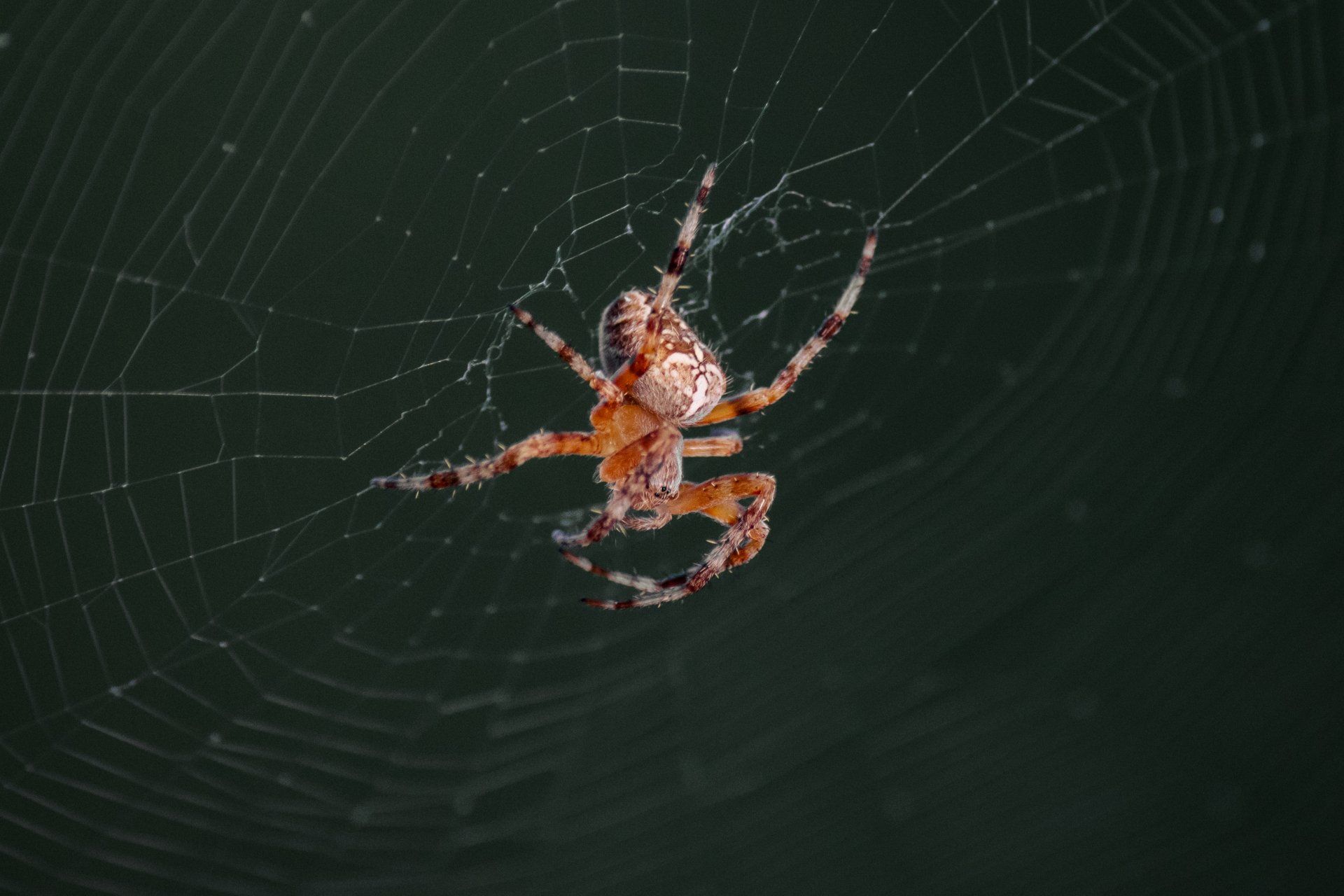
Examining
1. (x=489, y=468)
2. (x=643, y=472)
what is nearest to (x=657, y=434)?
(x=643, y=472)

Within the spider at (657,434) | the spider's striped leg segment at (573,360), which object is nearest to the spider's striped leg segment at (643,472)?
the spider at (657,434)

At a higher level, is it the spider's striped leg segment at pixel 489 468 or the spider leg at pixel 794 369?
the spider leg at pixel 794 369

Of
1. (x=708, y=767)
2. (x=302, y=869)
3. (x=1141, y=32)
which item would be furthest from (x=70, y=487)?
(x=1141, y=32)

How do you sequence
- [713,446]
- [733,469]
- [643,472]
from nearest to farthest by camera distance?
[643,472] < [713,446] < [733,469]

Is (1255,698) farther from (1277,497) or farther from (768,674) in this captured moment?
(768,674)

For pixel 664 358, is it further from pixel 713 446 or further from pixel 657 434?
pixel 713 446

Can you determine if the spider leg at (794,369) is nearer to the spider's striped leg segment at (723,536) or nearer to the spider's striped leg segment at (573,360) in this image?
the spider's striped leg segment at (723,536)
